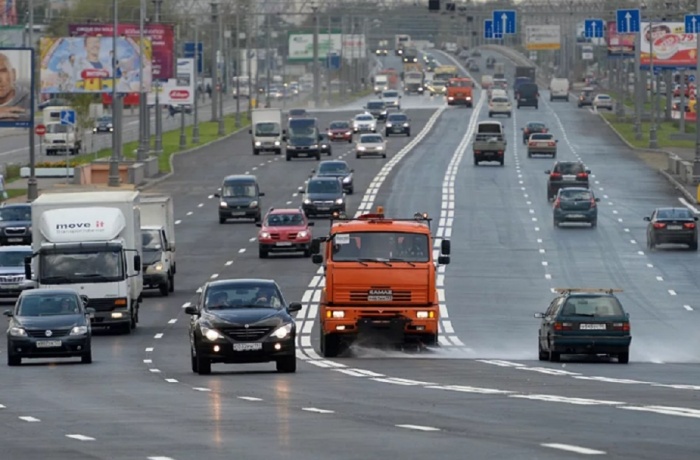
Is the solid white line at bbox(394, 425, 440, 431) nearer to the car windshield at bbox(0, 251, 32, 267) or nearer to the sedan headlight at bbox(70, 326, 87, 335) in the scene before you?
the sedan headlight at bbox(70, 326, 87, 335)

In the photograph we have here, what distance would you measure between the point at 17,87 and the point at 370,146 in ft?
94.3

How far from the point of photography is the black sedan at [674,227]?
6288cm

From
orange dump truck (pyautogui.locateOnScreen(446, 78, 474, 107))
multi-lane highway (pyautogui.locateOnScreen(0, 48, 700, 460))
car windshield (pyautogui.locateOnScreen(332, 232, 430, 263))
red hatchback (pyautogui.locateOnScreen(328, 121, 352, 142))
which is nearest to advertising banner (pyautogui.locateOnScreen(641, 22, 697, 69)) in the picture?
red hatchback (pyautogui.locateOnScreen(328, 121, 352, 142))

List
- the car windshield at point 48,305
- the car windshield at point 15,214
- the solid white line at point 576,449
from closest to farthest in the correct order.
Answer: the solid white line at point 576,449 < the car windshield at point 48,305 < the car windshield at point 15,214

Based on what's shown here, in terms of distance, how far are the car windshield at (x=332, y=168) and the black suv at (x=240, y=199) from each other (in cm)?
917

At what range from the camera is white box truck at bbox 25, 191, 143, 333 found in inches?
1590

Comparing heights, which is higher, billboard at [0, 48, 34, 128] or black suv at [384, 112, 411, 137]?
billboard at [0, 48, 34, 128]

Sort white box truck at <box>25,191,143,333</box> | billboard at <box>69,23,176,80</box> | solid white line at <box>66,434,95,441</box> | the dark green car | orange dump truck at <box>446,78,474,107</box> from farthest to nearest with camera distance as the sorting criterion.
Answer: orange dump truck at <box>446,78,474,107</box>, billboard at <box>69,23,176,80</box>, white box truck at <box>25,191,143,333</box>, the dark green car, solid white line at <box>66,434,95,441</box>

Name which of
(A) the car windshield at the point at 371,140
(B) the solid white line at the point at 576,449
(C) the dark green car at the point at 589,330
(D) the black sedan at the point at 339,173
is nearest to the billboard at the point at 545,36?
(A) the car windshield at the point at 371,140

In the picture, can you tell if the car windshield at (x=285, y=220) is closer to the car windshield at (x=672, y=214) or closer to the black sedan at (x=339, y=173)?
the car windshield at (x=672, y=214)

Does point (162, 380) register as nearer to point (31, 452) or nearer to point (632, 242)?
point (31, 452)

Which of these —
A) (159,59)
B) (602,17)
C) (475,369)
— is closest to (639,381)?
(475,369)

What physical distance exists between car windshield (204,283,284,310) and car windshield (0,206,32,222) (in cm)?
3627

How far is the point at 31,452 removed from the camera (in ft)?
57.5
